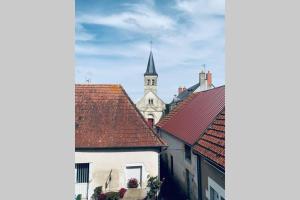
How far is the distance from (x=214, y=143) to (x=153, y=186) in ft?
9.16

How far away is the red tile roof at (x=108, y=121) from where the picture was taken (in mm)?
8445

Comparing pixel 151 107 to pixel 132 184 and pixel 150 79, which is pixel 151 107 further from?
pixel 132 184

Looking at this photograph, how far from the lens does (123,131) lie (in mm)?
8758

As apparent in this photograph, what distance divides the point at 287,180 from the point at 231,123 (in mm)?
679

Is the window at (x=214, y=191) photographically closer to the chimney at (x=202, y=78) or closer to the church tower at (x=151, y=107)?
the chimney at (x=202, y=78)

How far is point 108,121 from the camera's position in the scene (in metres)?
8.93

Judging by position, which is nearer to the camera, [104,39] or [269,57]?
[269,57]

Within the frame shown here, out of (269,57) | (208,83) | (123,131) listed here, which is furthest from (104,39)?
(208,83)

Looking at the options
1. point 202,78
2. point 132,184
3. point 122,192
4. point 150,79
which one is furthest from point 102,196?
point 150,79

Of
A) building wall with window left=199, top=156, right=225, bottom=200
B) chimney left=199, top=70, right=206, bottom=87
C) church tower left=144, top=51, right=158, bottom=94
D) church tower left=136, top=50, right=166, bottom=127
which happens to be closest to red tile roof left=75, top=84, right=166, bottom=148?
building wall with window left=199, top=156, right=225, bottom=200

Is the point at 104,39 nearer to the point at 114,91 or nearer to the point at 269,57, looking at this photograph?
the point at 269,57

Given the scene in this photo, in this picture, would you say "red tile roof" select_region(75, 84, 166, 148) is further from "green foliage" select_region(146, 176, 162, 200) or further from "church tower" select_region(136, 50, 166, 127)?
"church tower" select_region(136, 50, 166, 127)

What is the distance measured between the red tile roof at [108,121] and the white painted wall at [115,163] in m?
0.34

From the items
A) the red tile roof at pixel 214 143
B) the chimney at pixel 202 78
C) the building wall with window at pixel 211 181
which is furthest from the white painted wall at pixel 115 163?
the chimney at pixel 202 78
